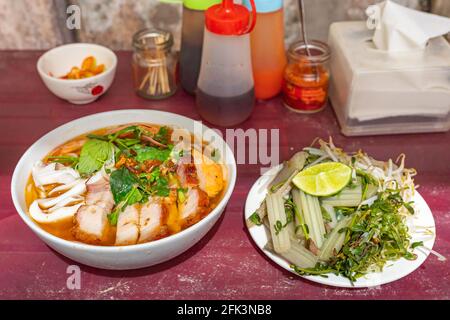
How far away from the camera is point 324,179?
1284 mm

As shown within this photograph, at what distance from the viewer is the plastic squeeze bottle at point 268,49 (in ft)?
5.18

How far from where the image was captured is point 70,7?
6.24 ft

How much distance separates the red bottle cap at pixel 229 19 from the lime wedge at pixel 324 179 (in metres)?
0.46

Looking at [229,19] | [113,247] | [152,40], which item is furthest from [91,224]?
[152,40]

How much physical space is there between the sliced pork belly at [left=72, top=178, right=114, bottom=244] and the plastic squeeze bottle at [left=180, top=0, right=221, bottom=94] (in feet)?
2.06

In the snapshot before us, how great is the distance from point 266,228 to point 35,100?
39.7 inches

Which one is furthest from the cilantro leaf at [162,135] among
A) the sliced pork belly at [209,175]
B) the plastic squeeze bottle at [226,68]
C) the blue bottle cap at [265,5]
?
the blue bottle cap at [265,5]

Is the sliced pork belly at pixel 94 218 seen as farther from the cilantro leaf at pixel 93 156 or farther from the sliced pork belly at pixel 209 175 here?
the sliced pork belly at pixel 209 175

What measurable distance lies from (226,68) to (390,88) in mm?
513

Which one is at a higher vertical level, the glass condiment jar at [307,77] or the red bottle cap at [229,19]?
the red bottle cap at [229,19]

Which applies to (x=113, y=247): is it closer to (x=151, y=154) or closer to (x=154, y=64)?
(x=151, y=154)
